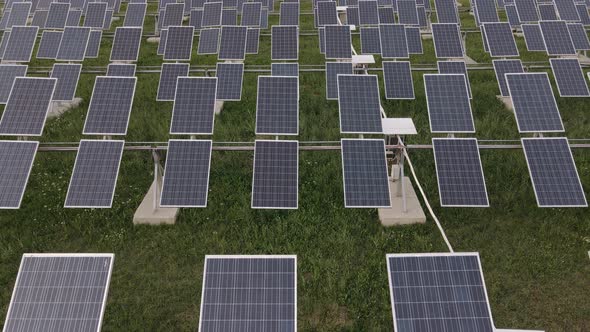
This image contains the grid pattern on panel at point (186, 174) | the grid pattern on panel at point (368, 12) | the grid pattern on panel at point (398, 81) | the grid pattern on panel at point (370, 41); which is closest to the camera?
the grid pattern on panel at point (186, 174)

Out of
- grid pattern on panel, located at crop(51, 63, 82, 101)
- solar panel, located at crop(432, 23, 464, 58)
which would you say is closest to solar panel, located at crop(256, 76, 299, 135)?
grid pattern on panel, located at crop(51, 63, 82, 101)

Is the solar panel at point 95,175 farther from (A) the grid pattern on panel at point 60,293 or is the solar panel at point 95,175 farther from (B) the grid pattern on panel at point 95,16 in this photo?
(B) the grid pattern on panel at point 95,16

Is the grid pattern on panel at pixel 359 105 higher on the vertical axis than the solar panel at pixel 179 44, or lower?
higher

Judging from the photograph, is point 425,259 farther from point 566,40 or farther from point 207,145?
point 566,40

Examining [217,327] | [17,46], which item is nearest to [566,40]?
[217,327]

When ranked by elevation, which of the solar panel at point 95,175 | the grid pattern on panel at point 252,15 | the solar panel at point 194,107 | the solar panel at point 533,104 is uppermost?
the solar panel at point 533,104

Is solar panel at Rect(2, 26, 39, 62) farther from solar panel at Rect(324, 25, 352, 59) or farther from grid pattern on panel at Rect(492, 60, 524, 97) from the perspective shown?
grid pattern on panel at Rect(492, 60, 524, 97)

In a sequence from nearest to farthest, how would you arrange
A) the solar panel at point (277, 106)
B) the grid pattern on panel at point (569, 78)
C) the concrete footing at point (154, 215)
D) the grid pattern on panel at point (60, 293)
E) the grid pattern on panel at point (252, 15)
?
the grid pattern on panel at point (60, 293), the solar panel at point (277, 106), the concrete footing at point (154, 215), the grid pattern on panel at point (569, 78), the grid pattern on panel at point (252, 15)

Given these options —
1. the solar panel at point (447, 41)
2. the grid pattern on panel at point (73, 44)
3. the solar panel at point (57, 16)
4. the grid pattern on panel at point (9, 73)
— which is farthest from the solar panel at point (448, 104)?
the solar panel at point (57, 16)
